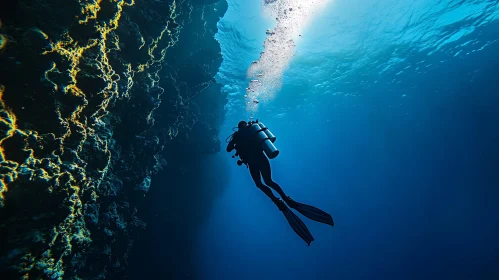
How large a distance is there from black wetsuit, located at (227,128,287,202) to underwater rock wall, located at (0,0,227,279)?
3.44 metres

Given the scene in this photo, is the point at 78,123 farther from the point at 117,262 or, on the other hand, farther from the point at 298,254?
the point at 298,254

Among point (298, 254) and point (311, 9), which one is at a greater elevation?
point (311, 9)

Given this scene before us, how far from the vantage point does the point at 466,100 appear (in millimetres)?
23656

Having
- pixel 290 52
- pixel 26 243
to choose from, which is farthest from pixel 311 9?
pixel 26 243

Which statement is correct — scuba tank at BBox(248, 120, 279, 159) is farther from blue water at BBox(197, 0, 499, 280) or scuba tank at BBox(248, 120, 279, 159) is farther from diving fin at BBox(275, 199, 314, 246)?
blue water at BBox(197, 0, 499, 280)

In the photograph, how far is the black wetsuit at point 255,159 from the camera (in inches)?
194

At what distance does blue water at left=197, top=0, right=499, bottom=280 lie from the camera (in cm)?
1631

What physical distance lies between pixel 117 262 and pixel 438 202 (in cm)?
3989

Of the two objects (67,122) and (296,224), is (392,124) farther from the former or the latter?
(67,122)

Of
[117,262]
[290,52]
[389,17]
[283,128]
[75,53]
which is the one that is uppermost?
[283,128]

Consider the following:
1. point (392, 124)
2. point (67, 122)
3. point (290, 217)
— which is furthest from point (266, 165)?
point (392, 124)

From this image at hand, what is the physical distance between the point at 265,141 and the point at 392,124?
3949 cm

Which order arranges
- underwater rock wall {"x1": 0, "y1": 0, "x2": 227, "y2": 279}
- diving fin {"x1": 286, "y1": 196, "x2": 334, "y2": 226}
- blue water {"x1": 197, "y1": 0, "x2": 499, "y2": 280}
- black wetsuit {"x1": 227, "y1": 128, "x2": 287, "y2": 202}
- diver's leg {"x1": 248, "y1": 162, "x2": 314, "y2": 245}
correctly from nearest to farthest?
underwater rock wall {"x1": 0, "y1": 0, "x2": 227, "y2": 279}, diver's leg {"x1": 248, "y1": 162, "x2": 314, "y2": 245}, diving fin {"x1": 286, "y1": 196, "x2": 334, "y2": 226}, black wetsuit {"x1": 227, "y1": 128, "x2": 287, "y2": 202}, blue water {"x1": 197, "y1": 0, "x2": 499, "y2": 280}

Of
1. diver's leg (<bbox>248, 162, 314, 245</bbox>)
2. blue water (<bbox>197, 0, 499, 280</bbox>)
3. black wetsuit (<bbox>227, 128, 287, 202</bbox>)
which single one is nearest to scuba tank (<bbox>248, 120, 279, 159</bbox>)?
black wetsuit (<bbox>227, 128, 287, 202</bbox>)
